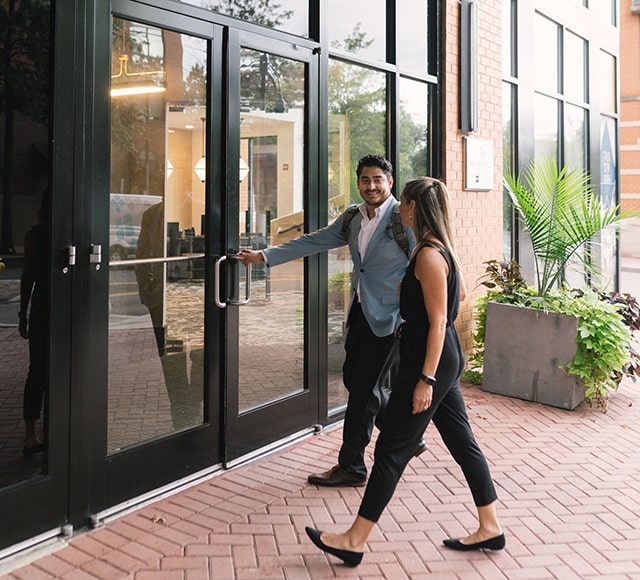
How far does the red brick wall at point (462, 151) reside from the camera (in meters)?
7.36

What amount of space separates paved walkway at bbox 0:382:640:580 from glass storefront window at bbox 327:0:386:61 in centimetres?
315

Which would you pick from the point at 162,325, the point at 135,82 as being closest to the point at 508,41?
the point at 135,82

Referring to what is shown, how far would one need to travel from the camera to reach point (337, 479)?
4492 mm

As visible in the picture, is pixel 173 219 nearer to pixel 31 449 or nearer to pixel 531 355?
pixel 31 449

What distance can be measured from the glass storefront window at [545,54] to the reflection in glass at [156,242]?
653 centimetres

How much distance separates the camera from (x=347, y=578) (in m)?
3.35

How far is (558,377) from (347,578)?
3.78 m

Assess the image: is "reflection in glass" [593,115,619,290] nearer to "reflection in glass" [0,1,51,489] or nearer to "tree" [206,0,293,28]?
"tree" [206,0,293,28]

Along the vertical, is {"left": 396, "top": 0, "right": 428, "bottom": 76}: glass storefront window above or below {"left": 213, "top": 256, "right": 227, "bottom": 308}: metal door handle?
above

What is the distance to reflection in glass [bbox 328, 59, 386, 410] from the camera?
230 inches

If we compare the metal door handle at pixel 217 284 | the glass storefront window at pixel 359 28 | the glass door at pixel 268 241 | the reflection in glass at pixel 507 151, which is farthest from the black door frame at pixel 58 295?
the reflection in glass at pixel 507 151

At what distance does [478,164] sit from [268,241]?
11.4ft

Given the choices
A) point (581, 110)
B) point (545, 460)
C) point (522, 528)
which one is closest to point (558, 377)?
point (545, 460)

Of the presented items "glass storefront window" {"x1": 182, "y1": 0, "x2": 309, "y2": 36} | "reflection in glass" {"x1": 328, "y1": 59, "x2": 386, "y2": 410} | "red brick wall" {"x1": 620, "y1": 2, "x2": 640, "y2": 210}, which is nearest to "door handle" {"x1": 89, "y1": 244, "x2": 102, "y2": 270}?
"glass storefront window" {"x1": 182, "y1": 0, "x2": 309, "y2": 36}
